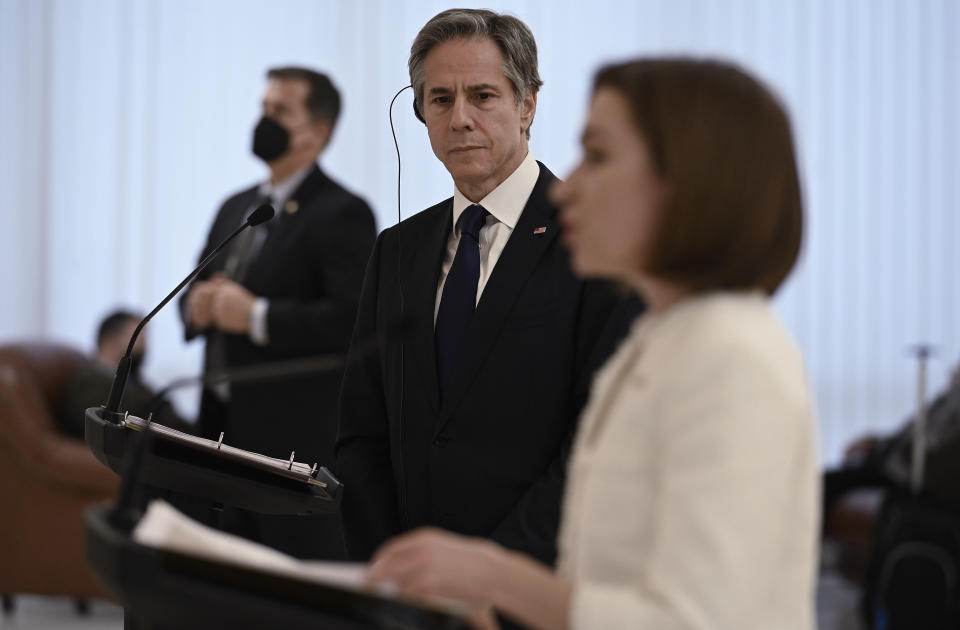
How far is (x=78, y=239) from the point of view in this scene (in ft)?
18.0

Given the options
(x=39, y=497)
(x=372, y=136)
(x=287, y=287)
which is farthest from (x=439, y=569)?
(x=372, y=136)

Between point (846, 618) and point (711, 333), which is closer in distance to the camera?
point (711, 333)

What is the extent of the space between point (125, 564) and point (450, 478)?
0.85 metres

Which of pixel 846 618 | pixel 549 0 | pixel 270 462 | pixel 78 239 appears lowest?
pixel 846 618

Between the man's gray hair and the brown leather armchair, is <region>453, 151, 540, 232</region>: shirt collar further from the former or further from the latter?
the brown leather armchair

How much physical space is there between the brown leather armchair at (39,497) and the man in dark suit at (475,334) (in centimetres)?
234

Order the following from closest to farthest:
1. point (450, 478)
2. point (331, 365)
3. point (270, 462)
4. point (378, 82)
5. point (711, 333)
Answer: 1. point (711, 333)
2. point (331, 365)
3. point (270, 462)
4. point (450, 478)
5. point (378, 82)

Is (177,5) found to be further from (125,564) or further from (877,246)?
(125,564)

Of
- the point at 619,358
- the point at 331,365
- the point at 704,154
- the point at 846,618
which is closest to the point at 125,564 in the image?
the point at 331,365

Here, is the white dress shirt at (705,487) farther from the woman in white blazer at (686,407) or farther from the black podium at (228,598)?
the black podium at (228,598)

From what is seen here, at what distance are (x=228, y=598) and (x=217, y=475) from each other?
62cm

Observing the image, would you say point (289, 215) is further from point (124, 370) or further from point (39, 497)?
point (39, 497)

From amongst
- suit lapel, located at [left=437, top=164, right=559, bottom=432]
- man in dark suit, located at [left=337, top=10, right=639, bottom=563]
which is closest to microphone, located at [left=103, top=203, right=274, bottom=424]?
man in dark suit, located at [left=337, top=10, right=639, bottom=563]

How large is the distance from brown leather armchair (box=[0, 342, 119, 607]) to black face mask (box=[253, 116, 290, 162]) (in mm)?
1393
